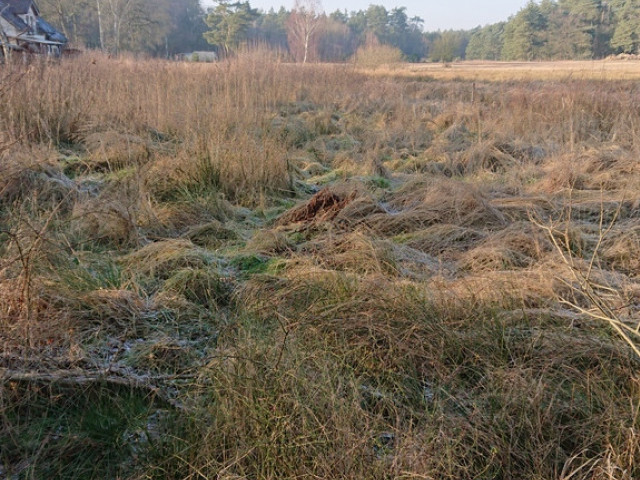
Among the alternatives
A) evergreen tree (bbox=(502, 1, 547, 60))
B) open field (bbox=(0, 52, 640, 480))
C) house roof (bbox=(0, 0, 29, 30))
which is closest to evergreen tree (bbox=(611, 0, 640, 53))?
evergreen tree (bbox=(502, 1, 547, 60))

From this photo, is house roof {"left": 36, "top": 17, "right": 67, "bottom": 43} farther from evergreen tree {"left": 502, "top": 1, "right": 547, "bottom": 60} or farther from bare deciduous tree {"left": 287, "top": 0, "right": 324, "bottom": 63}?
evergreen tree {"left": 502, "top": 1, "right": 547, "bottom": 60}

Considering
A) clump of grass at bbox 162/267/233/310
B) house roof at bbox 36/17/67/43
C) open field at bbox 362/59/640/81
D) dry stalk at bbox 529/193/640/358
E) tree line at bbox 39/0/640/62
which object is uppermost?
tree line at bbox 39/0/640/62

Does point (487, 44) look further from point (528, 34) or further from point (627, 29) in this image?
point (627, 29)

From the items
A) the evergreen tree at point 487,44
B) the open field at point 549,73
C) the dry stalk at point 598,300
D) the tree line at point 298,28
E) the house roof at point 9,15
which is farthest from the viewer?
the evergreen tree at point 487,44

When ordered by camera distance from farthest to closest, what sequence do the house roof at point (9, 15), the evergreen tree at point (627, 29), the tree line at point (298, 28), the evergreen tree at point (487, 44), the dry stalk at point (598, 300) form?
the evergreen tree at point (487, 44) → the evergreen tree at point (627, 29) → the tree line at point (298, 28) → the house roof at point (9, 15) → the dry stalk at point (598, 300)

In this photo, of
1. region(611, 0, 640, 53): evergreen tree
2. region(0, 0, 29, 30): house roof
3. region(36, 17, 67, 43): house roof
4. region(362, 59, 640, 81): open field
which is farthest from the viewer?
region(611, 0, 640, 53): evergreen tree

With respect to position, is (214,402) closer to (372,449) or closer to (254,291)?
(372,449)

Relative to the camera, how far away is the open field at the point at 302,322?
1593mm

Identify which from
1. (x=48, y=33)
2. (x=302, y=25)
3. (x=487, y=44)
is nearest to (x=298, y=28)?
(x=302, y=25)

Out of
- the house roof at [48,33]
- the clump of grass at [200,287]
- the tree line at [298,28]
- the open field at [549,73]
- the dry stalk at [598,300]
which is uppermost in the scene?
the tree line at [298,28]

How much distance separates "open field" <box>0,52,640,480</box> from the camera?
1593 mm

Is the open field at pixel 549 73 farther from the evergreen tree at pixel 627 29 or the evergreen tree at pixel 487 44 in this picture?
the evergreen tree at pixel 487 44

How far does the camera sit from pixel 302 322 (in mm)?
2203

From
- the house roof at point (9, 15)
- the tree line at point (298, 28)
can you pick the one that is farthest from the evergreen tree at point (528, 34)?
the house roof at point (9, 15)
